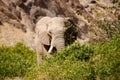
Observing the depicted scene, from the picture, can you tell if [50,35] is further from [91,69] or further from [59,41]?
[91,69]

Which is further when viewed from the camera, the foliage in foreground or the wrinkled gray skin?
the wrinkled gray skin

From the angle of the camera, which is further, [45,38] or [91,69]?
[45,38]

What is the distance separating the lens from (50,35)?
17.2 metres

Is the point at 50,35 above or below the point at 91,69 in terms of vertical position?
below

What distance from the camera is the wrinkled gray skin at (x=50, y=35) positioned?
16531mm

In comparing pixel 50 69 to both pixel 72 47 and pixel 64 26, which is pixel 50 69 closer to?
pixel 72 47

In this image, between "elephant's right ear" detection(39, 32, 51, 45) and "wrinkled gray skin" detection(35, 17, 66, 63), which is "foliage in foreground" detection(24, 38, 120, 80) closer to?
"wrinkled gray skin" detection(35, 17, 66, 63)

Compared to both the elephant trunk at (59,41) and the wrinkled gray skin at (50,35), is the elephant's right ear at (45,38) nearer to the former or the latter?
the wrinkled gray skin at (50,35)

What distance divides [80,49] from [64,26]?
157 cm

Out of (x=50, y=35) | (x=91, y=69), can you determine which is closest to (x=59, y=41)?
(x=50, y=35)

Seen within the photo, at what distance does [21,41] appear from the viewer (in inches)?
1310

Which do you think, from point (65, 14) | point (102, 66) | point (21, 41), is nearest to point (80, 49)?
point (102, 66)

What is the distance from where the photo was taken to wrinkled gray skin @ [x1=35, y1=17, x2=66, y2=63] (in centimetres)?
1653

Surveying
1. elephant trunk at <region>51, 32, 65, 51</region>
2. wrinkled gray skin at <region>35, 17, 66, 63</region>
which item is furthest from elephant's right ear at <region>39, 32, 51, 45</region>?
elephant trunk at <region>51, 32, 65, 51</region>
